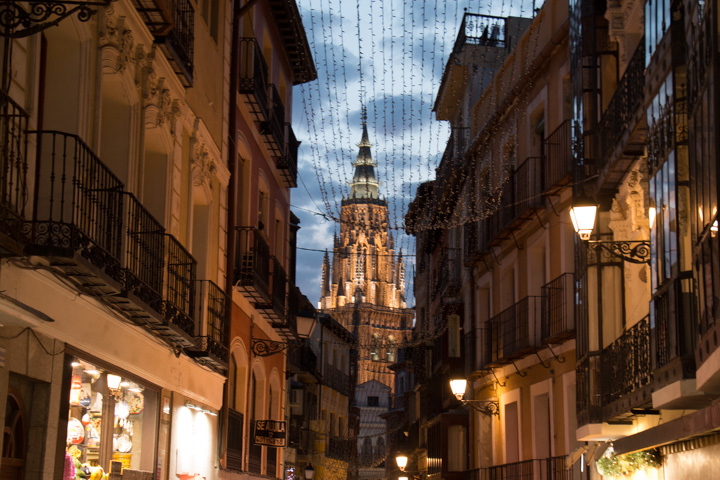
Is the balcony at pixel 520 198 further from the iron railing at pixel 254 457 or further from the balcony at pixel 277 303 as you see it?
the iron railing at pixel 254 457

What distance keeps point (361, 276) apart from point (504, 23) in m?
121

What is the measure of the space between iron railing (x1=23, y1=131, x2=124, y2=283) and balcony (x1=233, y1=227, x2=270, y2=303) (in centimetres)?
820

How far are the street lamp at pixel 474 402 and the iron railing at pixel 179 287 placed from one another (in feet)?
30.2

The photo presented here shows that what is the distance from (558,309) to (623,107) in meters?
5.09

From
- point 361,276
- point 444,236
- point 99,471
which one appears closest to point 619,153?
point 99,471

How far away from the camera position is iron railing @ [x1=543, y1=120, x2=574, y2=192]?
1793cm

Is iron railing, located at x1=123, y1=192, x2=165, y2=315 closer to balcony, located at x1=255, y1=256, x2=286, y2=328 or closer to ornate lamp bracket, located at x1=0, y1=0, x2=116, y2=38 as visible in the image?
ornate lamp bracket, located at x1=0, y1=0, x2=116, y2=38

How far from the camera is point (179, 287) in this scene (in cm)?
1373

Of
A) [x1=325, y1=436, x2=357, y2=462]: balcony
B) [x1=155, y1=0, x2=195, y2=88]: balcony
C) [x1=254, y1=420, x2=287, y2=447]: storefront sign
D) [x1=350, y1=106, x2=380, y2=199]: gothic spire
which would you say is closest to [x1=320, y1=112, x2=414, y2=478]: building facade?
[x1=350, y1=106, x2=380, y2=199]: gothic spire

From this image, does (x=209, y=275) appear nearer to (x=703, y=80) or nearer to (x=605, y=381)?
(x=605, y=381)

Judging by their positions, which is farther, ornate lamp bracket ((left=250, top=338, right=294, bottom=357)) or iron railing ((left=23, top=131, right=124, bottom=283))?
ornate lamp bracket ((left=250, top=338, right=294, bottom=357))

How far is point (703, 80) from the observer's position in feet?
29.8

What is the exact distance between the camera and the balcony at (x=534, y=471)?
710 inches

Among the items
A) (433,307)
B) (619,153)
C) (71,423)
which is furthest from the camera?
(433,307)
